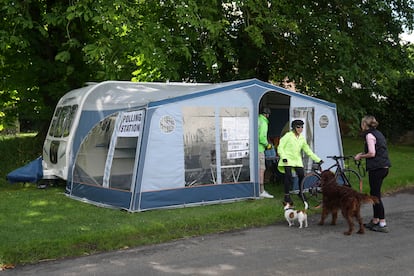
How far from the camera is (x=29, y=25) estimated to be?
11969 millimetres

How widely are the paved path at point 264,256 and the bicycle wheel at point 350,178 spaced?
2256 mm

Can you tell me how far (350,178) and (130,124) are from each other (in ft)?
17.5

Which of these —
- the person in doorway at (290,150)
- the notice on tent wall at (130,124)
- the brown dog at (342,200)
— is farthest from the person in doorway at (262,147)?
the notice on tent wall at (130,124)

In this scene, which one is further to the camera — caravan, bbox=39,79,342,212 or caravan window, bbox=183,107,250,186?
caravan window, bbox=183,107,250,186

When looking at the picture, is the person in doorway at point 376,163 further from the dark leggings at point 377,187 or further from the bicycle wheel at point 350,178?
the bicycle wheel at point 350,178

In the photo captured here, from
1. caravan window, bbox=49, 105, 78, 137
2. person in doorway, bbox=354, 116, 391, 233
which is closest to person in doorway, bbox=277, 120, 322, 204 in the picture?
person in doorway, bbox=354, 116, 391, 233

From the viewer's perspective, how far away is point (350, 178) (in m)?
11.4

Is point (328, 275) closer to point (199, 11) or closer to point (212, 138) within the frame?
point (212, 138)

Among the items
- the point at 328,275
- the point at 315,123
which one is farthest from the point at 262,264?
the point at 315,123

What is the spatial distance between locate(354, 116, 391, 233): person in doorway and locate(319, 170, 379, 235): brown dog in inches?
13.6

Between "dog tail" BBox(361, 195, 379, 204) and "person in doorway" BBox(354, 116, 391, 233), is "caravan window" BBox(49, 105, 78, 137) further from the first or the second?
"dog tail" BBox(361, 195, 379, 204)

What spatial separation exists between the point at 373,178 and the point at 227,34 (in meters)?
10.1

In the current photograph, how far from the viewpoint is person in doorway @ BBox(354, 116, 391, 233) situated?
309 inches

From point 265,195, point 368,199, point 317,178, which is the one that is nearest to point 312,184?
point 317,178
